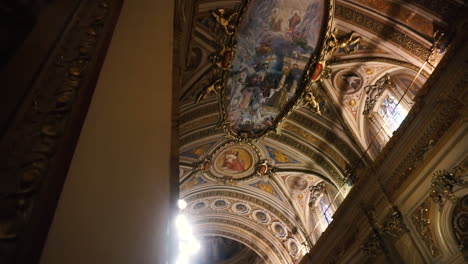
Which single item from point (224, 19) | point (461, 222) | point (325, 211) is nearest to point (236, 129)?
point (224, 19)

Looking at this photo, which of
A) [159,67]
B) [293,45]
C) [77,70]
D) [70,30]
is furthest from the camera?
[293,45]

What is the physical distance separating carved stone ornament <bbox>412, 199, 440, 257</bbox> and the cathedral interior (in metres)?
0.03

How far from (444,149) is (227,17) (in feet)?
17.9

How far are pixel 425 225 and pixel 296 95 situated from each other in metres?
4.45

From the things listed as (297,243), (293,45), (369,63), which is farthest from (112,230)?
(297,243)

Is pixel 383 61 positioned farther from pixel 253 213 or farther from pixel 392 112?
pixel 253 213

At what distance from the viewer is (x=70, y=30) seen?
1298 mm

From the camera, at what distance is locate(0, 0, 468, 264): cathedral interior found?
902mm

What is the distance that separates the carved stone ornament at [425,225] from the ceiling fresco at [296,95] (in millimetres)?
2235

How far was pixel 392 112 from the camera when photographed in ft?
26.1

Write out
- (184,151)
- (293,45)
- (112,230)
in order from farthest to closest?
(184,151) → (293,45) → (112,230)

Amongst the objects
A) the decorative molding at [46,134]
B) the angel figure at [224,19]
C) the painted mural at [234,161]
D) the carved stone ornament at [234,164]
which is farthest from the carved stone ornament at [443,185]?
the decorative molding at [46,134]

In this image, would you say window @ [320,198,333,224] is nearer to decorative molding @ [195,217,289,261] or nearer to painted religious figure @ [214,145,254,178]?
painted religious figure @ [214,145,254,178]

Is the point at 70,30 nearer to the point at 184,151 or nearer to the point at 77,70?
the point at 77,70
